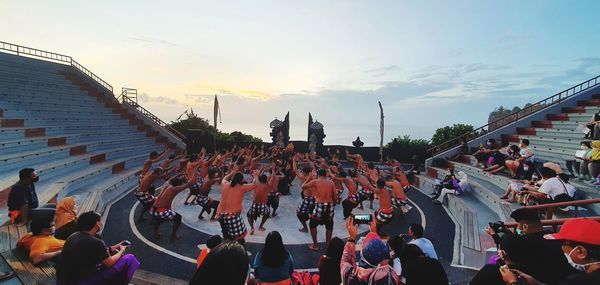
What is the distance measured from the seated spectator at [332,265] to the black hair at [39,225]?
153 inches

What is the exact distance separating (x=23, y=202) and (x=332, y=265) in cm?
632

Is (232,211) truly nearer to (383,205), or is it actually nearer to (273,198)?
(273,198)

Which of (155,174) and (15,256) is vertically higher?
(155,174)

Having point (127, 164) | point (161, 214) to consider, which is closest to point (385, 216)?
point (161, 214)

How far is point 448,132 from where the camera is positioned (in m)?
24.0

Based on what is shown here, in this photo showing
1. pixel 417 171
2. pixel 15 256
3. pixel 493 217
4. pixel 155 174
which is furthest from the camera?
pixel 417 171

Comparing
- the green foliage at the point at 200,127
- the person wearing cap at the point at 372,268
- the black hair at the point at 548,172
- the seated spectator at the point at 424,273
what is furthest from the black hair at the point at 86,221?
the green foliage at the point at 200,127

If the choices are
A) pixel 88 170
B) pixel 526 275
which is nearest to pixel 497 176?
pixel 526 275

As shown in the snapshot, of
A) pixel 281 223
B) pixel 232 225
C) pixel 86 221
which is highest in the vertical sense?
pixel 86 221

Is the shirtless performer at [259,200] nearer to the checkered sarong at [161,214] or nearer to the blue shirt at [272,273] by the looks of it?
the checkered sarong at [161,214]

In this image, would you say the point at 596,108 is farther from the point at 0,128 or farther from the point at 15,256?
the point at 0,128

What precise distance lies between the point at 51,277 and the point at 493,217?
1037 cm

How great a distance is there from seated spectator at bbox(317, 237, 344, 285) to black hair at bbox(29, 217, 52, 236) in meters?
3.89

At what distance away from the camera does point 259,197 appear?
8211 millimetres
